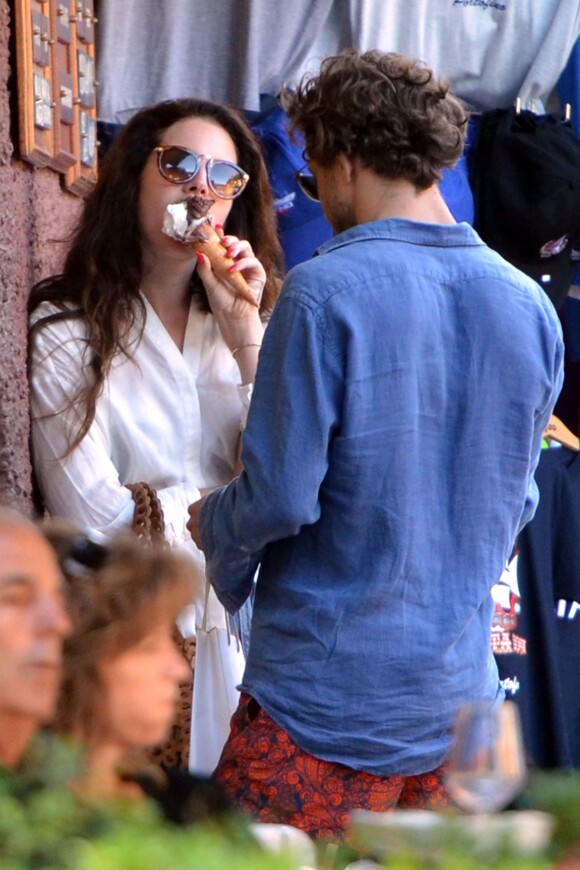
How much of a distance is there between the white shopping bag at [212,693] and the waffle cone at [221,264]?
57 cm

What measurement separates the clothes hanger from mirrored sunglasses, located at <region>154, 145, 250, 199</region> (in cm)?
145

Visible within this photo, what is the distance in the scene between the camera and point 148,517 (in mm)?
2520

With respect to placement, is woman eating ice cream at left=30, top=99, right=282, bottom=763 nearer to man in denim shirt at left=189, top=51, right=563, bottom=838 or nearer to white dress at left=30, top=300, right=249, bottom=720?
white dress at left=30, top=300, right=249, bottom=720

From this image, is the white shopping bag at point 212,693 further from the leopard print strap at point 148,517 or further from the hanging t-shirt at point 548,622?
the hanging t-shirt at point 548,622

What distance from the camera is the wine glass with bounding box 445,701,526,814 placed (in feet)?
4.10

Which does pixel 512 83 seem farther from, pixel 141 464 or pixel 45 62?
pixel 141 464

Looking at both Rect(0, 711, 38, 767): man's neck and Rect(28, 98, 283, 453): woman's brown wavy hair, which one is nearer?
Rect(0, 711, 38, 767): man's neck

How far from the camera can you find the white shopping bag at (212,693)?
8.27 ft

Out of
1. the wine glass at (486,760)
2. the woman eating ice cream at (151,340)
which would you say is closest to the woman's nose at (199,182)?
the woman eating ice cream at (151,340)

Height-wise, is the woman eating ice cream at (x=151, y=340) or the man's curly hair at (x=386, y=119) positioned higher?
the man's curly hair at (x=386, y=119)

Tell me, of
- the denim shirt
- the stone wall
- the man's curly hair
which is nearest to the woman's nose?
the stone wall

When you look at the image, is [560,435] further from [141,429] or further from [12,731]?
[12,731]

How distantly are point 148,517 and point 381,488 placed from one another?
0.60 meters

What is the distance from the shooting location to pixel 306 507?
6.67 feet
